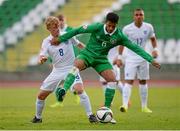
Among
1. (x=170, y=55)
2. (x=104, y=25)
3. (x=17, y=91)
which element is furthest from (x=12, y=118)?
(x=170, y=55)

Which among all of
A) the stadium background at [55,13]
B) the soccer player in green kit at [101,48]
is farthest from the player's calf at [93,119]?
the stadium background at [55,13]

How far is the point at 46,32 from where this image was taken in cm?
2997

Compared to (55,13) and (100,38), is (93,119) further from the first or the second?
(55,13)

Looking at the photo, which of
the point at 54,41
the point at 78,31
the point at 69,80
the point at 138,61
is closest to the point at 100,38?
the point at 78,31

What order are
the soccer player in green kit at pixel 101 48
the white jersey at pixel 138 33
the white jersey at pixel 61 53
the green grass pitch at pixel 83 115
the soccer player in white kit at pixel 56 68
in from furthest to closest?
the white jersey at pixel 138 33
the white jersey at pixel 61 53
the soccer player in white kit at pixel 56 68
the soccer player in green kit at pixel 101 48
the green grass pitch at pixel 83 115

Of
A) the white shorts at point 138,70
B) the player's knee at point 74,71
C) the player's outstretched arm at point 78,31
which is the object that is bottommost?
the white shorts at point 138,70

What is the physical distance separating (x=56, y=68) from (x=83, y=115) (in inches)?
70.5

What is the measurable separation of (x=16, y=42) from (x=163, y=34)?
686cm

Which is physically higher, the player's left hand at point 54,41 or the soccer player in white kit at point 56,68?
the player's left hand at point 54,41

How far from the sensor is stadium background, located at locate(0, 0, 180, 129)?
2831cm

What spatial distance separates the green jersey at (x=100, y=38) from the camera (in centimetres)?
1186

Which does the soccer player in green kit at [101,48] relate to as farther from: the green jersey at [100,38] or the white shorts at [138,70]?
the white shorts at [138,70]

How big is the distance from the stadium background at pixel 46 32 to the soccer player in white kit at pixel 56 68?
553 inches

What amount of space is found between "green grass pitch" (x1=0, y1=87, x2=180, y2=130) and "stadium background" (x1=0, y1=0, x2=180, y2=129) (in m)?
5.95
